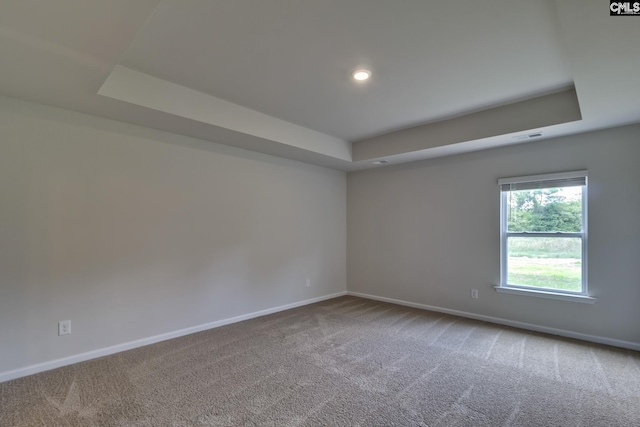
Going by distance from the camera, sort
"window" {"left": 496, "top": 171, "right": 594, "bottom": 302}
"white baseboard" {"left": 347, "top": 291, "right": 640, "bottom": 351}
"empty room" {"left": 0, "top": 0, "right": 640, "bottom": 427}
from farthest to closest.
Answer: "window" {"left": 496, "top": 171, "right": 594, "bottom": 302} < "white baseboard" {"left": 347, "top": 291, "right": 640, "bottom": 351} < "empty room" {"left": 0, "top": 0, "right": 640, "bottom": 427}

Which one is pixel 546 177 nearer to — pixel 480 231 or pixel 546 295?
pixel 480 231

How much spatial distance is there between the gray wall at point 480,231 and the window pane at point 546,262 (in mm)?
162

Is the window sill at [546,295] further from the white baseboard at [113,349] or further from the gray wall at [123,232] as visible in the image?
the white baseboard at [113,349]

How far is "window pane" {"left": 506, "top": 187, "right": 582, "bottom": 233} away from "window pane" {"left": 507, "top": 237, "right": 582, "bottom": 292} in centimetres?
15

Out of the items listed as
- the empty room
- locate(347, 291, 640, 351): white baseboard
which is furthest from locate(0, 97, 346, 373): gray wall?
locate(347, 291, 640, 351): white baseboard

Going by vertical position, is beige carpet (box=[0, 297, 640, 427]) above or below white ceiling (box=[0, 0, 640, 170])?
below

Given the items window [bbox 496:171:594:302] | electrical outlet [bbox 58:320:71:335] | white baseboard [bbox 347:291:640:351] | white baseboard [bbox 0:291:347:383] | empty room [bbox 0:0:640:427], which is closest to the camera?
empty room [bbox 0:0:640:427]

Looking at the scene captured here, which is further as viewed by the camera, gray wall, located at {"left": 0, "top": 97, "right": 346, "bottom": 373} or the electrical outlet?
the electrical outlet

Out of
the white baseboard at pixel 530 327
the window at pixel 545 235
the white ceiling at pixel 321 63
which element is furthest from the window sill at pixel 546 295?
the white ceiling at pixel 321 63

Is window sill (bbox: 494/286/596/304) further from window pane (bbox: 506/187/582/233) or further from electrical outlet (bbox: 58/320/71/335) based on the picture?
electrical outlet (bbox: 58/320/71/335)

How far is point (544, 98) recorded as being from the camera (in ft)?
10.5

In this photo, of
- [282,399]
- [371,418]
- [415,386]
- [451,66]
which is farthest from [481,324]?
[451,66]

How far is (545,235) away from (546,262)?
340mm

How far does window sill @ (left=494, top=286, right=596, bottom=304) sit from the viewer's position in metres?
3.47
